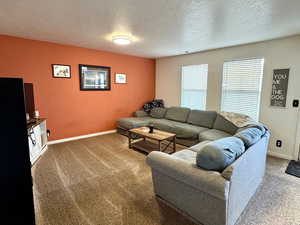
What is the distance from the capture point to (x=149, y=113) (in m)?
5.59

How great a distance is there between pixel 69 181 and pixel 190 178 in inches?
74.0

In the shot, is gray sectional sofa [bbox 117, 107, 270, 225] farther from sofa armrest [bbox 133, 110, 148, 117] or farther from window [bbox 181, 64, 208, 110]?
sofa armrest [bbox 133, 110, 148, 117]

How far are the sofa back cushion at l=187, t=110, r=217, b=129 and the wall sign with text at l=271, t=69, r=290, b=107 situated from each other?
4.03ft

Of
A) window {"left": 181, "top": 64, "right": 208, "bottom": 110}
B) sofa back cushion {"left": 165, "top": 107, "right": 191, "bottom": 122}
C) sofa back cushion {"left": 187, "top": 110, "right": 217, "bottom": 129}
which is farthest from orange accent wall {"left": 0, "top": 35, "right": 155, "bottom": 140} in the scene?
sofa back cushion {"left": 187, "top": 110, "right": 217, "bottom": 129}

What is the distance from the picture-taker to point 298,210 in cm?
194

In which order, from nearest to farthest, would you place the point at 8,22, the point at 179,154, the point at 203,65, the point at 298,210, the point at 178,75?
the point at 298,210
the point at 179,154
the point at 8,22
the point at 203,65
the point at 178,75

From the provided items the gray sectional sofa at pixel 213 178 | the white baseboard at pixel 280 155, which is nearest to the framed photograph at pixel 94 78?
the gray sectional sofa at pixel 213 178

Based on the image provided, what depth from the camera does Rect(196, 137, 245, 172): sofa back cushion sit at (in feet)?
5.03

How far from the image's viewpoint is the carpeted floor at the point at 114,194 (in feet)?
5.88

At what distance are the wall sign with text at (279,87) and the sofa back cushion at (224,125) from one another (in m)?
0.95

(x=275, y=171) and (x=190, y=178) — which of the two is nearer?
(x=190, y=178)

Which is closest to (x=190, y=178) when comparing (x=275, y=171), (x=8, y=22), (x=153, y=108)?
(x=275, y=171)

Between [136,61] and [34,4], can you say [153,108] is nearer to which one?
[136,61]

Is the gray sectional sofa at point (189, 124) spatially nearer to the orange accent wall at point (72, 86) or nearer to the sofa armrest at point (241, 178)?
the orange accent wall at point (72, 86)
